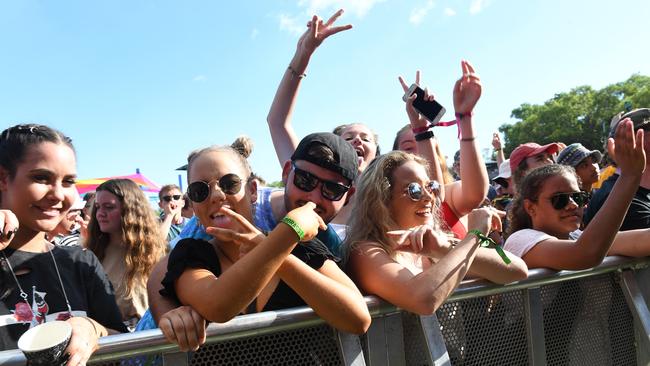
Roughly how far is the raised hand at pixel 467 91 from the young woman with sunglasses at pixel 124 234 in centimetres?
249

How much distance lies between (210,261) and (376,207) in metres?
0.93

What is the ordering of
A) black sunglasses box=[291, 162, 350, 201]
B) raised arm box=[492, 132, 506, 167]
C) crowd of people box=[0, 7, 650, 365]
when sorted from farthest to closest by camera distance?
1. raised arm box=[492, 132, 506, 167]
2. black sunglasses box=[291, 162, 350, 201]
3. crowd of people box=[0, 7, 650, 365]

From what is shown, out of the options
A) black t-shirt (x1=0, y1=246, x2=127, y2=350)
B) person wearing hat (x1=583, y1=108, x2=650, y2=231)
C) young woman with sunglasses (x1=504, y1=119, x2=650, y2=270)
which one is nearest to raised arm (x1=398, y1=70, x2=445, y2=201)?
young woman with sunglasses (x1=504, y1=119, x2=650, y2=270)

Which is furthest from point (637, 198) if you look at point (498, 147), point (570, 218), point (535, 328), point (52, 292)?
point (498, 147)

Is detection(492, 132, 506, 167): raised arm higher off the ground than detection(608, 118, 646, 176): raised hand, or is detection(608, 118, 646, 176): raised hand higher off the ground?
detection(608, 118, 646, 176): raised hand

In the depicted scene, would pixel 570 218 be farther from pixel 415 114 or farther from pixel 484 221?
pixel 415 114

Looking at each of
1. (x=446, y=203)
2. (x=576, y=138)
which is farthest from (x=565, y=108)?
(x=446, y=203)

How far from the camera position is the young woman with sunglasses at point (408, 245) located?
1.82 m

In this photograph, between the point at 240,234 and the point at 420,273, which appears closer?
the point at 240,234

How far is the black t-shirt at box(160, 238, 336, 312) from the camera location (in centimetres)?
165

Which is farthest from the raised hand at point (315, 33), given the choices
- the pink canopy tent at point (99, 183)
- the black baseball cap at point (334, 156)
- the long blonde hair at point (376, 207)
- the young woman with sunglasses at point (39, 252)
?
the pink canopy tent at point (99, 183)

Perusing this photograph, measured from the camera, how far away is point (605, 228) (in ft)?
7.79

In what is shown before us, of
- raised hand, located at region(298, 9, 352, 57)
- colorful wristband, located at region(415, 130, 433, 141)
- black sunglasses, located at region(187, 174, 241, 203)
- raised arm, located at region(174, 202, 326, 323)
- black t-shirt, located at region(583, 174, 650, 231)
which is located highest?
raised hand, located at region(298, 9, 352, 57)

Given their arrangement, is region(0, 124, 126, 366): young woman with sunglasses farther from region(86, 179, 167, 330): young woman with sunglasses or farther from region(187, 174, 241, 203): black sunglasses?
region(86, 179, 167, 330): young woman with sunglasses
